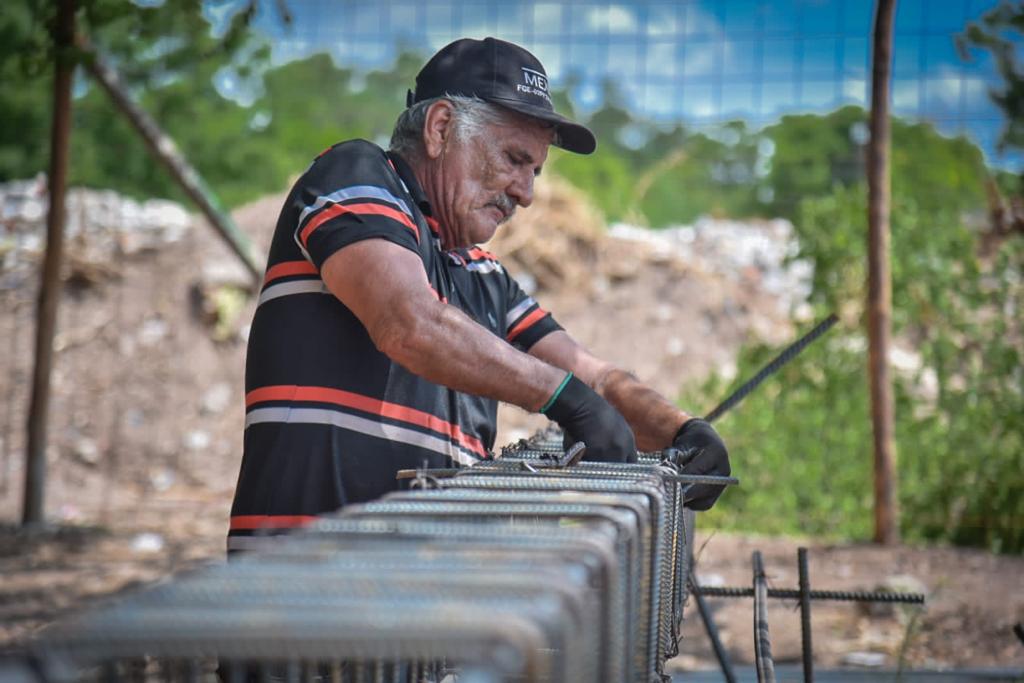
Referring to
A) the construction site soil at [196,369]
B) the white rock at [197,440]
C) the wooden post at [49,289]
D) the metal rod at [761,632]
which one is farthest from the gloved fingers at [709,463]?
the white rock at [197,440]

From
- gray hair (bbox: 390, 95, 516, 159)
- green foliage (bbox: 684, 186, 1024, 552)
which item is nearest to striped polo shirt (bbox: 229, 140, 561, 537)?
gray hair (bbox: 390, 95, 516, 159)

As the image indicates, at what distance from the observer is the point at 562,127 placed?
10.4 feet

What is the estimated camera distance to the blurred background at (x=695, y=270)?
25.0 ft

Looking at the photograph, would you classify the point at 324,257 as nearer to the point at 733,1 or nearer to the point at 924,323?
the point at 924,323

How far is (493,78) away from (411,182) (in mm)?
304

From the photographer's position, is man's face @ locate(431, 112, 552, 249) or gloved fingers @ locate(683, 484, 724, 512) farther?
man's face @ locate(431, 112, 552, 249)

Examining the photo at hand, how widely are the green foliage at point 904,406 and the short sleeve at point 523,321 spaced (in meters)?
4.77

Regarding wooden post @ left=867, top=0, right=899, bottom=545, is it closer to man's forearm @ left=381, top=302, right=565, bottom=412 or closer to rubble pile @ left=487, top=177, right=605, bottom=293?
rubble pile @ left=487, top=177, right=605, bottom=293

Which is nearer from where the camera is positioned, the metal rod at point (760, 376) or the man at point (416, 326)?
the man at point (416, 326)

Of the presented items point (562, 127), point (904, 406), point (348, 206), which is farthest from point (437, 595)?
point (904, 406)

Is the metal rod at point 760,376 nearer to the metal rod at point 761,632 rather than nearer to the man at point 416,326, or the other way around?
the man at point 416,326

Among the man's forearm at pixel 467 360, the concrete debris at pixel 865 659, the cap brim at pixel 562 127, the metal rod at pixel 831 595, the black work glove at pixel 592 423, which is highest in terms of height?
the cap brim at pixel 562 127

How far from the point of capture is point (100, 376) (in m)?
10.2

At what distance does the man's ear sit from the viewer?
2998 millimetres
